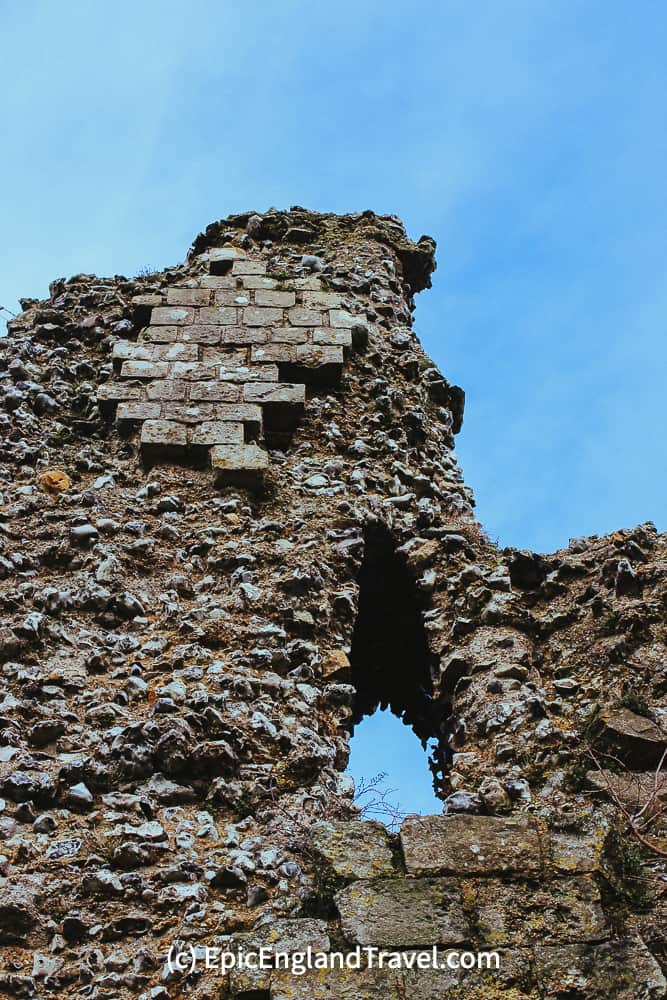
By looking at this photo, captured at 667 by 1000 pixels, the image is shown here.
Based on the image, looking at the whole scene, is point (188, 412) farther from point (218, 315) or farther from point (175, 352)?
point (218, 315)

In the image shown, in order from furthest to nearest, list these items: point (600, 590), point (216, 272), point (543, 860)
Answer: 1. point (216, 272)
2. point (600, 590)
3. point (543, 860)

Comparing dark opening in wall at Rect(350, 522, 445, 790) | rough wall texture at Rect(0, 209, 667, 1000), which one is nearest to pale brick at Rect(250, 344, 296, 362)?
rough wall texture at Rect(0, 209, 667, 1000)

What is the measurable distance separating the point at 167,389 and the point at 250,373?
1.44 feet

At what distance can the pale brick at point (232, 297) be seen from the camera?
22.8 feet

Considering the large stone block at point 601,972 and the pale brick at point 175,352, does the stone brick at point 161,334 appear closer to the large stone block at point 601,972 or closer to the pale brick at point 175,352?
the pale brick at point 175,352

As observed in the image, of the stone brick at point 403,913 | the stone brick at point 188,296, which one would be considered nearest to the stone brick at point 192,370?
the stone brick at point 188,296

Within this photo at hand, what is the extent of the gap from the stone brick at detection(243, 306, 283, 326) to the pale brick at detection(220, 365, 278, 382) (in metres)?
0.42

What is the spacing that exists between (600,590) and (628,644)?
1.31 feet

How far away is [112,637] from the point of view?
15.9 feet

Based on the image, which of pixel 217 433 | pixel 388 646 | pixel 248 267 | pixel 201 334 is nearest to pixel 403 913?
pixel 388 646

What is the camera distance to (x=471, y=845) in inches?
151

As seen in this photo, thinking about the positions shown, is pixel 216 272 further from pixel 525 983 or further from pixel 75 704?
pixel 525 983

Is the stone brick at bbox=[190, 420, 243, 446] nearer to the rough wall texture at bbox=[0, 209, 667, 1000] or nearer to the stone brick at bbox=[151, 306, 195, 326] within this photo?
the rough wall texture at bbox=[0, 209, 667, 1000]

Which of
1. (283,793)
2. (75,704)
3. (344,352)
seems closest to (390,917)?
(283,793)
